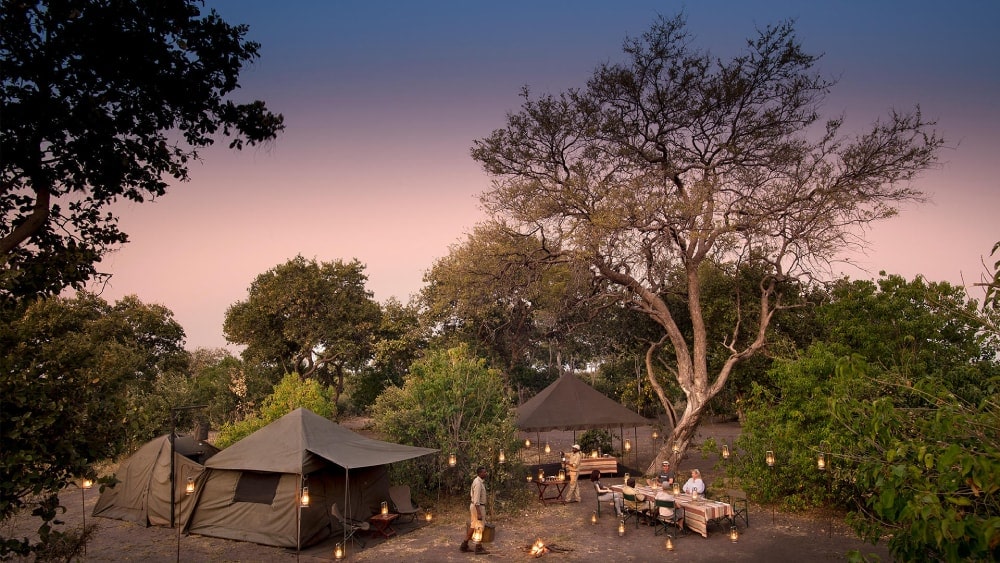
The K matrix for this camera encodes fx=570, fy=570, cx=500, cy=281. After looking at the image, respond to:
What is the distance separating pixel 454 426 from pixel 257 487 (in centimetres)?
483

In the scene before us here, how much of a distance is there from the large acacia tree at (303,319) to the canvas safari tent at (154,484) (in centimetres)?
1752

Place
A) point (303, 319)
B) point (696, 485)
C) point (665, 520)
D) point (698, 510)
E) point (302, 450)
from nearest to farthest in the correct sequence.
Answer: point (302, 450) → point (698, 510) → point (665, 520) → point (696, 485) → point (303, 319)

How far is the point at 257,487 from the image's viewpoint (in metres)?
11.4

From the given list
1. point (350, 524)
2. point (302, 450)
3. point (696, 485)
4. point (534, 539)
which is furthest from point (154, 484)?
point (696, 485)

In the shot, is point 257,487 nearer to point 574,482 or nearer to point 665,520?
point 574,482

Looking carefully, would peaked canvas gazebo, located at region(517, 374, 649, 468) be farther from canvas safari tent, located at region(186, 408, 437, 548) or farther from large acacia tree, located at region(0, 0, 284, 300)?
large acacia tree, located at region(0, 0, 284, 300)

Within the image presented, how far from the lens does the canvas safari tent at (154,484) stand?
1225 centimetres

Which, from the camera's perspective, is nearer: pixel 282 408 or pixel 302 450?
pixel 302 450

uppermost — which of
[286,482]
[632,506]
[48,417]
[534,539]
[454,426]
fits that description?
[48,417]

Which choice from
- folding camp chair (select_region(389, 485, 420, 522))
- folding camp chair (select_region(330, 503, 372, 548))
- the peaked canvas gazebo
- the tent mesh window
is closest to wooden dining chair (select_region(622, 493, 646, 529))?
the peaked canvas gazebo

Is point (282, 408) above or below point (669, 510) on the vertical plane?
above

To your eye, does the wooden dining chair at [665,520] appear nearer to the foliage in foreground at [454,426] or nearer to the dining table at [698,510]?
the dining table at [698,510]

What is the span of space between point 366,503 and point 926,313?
1475 cm

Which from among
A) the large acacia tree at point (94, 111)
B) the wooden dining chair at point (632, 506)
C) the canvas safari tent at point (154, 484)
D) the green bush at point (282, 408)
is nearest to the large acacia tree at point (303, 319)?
the green bush at point (282, 408)
